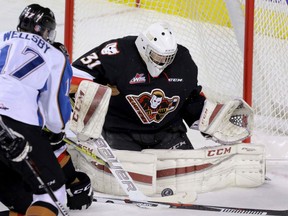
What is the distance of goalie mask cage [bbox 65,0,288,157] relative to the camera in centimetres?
364

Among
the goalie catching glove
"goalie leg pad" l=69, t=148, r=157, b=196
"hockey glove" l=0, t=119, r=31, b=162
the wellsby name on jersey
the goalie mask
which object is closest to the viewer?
"hockey glove" l=0, t=119, r=31, b=162

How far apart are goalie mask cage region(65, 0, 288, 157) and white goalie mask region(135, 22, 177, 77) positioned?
2.04 feet

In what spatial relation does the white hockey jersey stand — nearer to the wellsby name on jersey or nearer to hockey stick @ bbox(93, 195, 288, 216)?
the wellsby name on jersey

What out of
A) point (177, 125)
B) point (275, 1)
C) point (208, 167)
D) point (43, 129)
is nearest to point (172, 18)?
point (275, 1)

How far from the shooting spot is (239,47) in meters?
3.81

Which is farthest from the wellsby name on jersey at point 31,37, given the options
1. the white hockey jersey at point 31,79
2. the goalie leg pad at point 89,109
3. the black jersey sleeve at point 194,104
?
the black jersey sleeve at point 194,104

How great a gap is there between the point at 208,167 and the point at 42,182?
1.06 metres

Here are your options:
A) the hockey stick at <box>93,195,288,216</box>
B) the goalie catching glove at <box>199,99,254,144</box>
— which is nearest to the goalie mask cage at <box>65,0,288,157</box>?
the goalie catching glove at <box>199,99,254,144</box>

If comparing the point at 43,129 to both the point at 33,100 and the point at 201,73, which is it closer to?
the point at 33,100

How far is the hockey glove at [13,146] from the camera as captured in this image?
213 centimetres

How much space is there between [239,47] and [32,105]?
1781 millimetres

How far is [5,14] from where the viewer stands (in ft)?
18.0

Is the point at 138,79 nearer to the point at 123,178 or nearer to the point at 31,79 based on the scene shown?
the point at 123,178

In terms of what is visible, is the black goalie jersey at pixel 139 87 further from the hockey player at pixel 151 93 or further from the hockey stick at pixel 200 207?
the hockey stick at pixel 200 207
